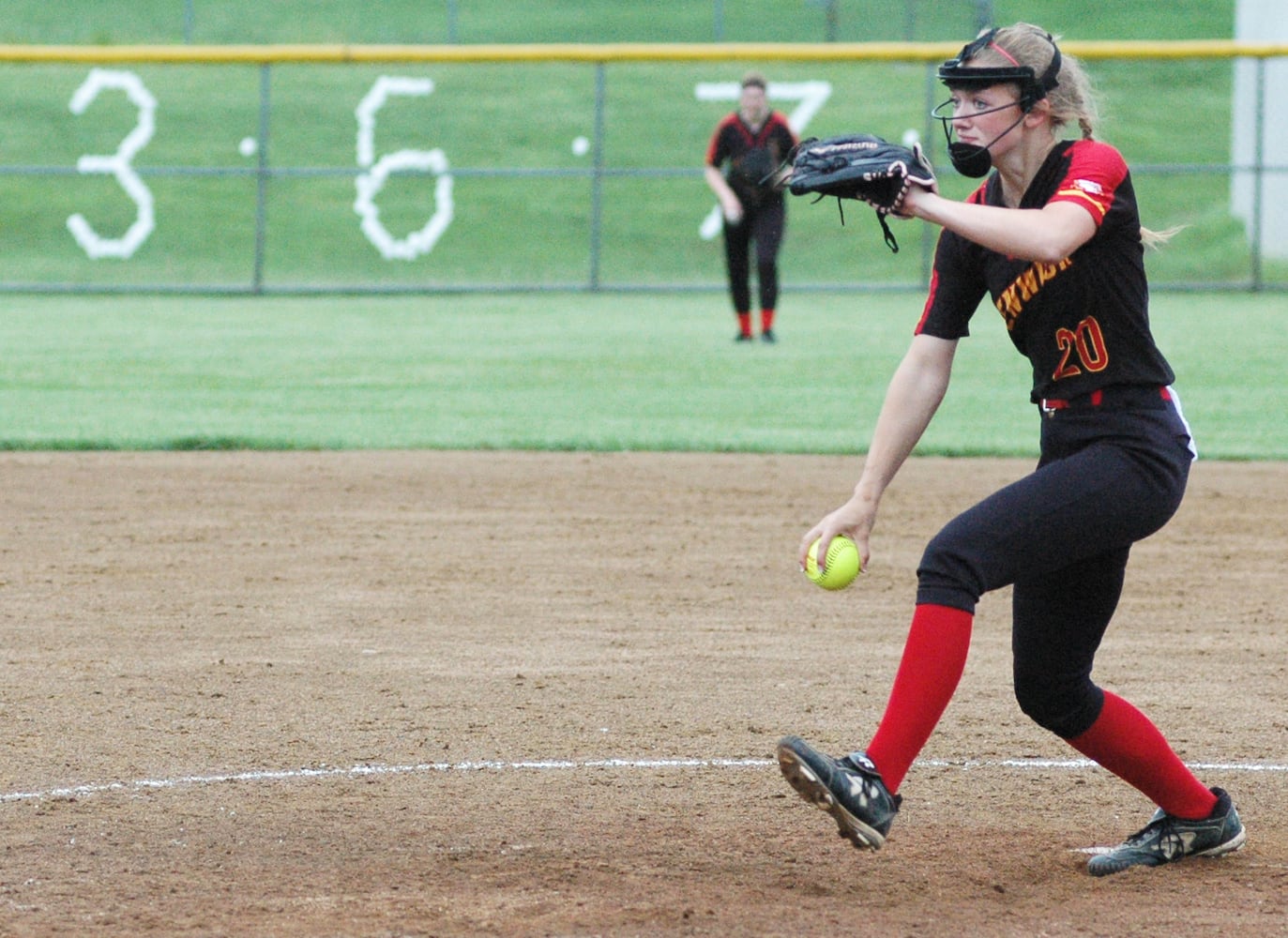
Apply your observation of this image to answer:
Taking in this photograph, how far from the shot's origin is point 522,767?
16.5 ft

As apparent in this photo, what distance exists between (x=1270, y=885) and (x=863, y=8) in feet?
100.0

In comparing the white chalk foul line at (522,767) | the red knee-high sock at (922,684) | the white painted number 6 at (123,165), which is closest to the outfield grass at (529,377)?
the white painted number 6 at (123,165)

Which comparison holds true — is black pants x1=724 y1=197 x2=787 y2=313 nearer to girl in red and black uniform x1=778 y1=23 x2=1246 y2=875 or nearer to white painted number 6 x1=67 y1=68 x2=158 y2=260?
white painted number 6 x1=67 y1=68 x2=158 y2=260

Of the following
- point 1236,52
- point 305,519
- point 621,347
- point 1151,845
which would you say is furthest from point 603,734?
point 1236,52

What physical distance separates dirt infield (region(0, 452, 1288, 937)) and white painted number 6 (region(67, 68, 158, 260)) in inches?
534

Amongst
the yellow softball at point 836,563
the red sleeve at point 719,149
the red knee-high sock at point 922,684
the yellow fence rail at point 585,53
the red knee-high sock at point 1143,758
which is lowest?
the red knee-high sock at point 1143,758

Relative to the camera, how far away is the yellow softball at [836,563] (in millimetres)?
4102

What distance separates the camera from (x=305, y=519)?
8.72 m

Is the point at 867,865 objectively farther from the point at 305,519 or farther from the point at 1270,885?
the point at 305,519

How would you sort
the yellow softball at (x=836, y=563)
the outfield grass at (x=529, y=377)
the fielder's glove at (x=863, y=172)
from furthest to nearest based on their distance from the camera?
the outfield grass at (x=529, y=377)
the yellow softball at (x=836, y=563)
the fielder's glove at (x=863, y=172)

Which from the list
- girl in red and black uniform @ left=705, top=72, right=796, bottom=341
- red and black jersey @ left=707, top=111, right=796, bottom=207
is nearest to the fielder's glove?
girl in red and black uniform @ left=705, top=72, right=796, bottom=341

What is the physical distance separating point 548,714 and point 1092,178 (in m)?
2.53

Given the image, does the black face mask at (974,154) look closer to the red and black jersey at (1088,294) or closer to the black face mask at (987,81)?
the black face mask at (987,81)

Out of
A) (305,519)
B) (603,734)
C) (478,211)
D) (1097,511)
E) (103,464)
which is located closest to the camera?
(1097,511)
